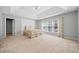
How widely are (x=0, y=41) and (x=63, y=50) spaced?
4.96ft

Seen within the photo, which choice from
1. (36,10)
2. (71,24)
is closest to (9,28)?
(36,10)

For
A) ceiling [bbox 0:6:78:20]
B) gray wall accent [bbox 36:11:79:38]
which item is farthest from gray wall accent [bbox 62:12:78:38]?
ceiling [bbox 0:6:78:20]

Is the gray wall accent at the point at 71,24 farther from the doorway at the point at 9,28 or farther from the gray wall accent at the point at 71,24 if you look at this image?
the doorway at the point at 9,28

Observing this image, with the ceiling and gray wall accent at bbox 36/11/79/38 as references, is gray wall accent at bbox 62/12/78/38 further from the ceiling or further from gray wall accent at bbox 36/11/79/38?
the ceiling

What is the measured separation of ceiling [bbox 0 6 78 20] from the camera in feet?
4.56

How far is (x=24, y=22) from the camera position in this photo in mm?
1598

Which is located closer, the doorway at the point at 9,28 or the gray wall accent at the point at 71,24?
the gray wall accent at the point at 71,24

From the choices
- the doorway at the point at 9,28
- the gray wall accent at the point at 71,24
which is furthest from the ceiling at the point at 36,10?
the doorway at the point at 9,28

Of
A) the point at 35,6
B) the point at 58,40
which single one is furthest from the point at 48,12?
the point at 58,40

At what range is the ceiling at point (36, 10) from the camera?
1.39m

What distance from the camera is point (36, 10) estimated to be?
4.74 ft

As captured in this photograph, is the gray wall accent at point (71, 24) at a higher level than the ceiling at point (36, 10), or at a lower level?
lower
